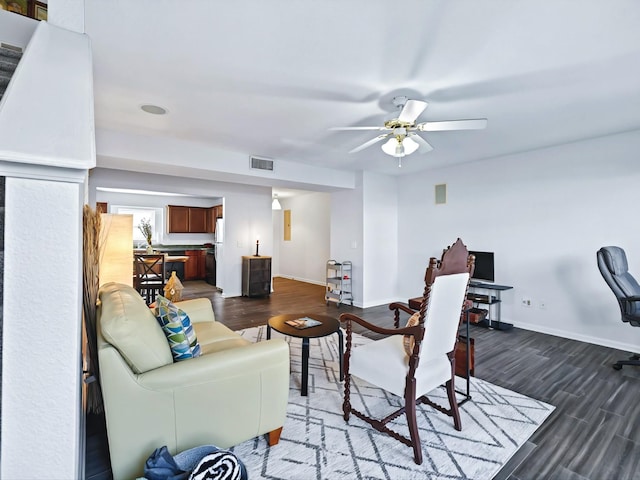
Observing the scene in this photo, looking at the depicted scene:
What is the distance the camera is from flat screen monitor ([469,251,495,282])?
186 inches

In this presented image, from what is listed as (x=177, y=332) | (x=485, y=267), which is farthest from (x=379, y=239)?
(x=177, y=332)

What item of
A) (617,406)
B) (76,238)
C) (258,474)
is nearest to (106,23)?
(76,238)

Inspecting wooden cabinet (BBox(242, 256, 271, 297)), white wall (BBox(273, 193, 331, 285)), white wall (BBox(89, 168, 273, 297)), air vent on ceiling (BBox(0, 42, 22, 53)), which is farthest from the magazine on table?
white wall (BBox(273, 193, 331, 285))

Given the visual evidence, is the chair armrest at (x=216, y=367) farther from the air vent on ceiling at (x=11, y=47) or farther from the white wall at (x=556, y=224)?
the white wall at (x=556, y=224)

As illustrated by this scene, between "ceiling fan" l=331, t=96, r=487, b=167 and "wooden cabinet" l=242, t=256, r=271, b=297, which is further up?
"ceiling fan" l=331, t=96, r=487, b=167

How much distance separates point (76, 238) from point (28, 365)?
0.41 m

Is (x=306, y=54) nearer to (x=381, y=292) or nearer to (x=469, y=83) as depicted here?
(x=469, y=83)

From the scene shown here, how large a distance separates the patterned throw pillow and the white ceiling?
1.70 m

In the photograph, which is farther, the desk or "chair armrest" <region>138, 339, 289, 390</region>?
the desk

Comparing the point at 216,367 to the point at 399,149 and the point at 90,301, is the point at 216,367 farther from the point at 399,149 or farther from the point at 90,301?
the point at 399,149

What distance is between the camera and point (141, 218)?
8391mm

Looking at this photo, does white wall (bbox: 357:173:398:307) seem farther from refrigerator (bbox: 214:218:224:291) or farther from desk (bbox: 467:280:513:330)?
refrigerator (bbox: 214:218:224:291)

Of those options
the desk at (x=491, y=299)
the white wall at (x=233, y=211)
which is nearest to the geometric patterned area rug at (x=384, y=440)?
the desk at (x=491, y=299)

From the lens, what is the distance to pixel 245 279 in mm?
6652
